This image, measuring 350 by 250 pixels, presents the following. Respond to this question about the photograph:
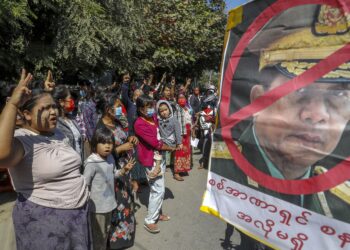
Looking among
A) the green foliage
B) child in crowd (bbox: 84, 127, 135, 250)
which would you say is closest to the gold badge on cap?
child in crowd (bbox: 84, 127, 135, 250)

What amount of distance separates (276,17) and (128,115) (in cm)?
354

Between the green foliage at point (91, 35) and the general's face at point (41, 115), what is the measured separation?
10.1ft

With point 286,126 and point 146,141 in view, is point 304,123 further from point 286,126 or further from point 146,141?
point 146,141

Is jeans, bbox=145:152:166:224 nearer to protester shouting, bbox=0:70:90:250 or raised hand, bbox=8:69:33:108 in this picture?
protester shouting, bbox=0:70:90:250

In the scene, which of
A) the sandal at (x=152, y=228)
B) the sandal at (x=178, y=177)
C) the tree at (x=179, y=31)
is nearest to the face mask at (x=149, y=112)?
the sandal at (x=152, y=228)

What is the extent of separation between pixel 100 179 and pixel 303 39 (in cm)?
194

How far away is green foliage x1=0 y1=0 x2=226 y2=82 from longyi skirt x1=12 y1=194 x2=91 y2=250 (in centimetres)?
348

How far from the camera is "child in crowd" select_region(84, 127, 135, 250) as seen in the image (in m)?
2.79

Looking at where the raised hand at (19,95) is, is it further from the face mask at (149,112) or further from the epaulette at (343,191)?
the face mask at (149,112)

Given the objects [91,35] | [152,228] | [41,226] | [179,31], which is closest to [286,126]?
[41,226]

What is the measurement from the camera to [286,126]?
162 centimetres

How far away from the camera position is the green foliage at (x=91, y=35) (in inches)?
227

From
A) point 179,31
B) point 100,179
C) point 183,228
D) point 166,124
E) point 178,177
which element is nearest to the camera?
point 100,179

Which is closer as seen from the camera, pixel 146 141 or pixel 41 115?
pixel 41 115
